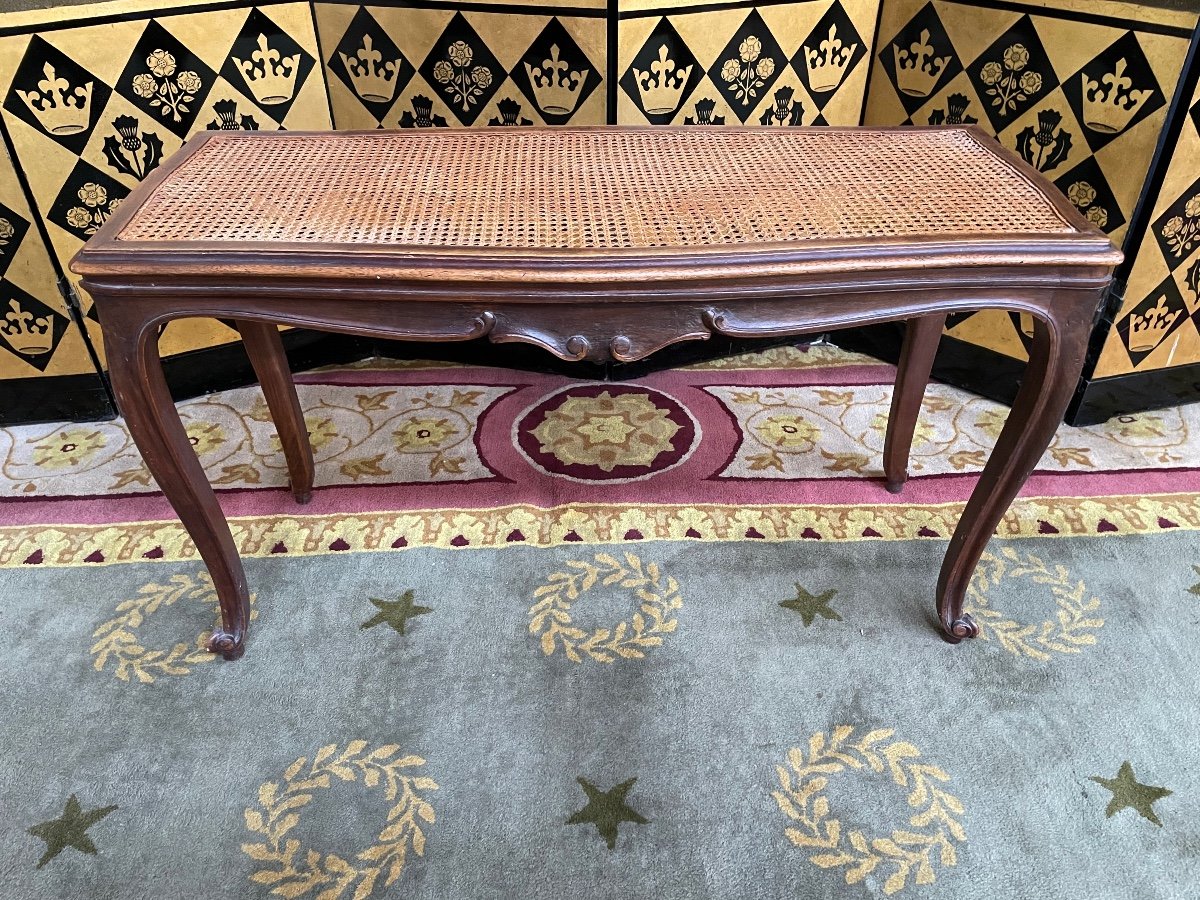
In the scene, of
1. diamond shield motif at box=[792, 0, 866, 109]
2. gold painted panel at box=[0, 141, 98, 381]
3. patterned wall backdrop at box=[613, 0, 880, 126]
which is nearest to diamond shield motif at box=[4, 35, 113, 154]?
gold painted panel at box=[0, 141, 98, 381]

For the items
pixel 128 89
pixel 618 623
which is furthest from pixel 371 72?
pixel 618 623

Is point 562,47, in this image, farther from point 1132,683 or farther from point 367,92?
point 1132,683

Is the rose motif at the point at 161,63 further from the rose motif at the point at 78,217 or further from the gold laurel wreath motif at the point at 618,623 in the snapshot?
the gold laurel wreath motif at the point at 618,623

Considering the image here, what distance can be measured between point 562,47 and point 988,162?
971 mm

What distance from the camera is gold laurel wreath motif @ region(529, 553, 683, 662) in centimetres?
150

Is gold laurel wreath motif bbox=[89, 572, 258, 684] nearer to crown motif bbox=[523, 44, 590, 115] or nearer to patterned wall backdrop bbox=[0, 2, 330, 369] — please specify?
patterned wall backdrop bbox=[0, 2, 330, 369]

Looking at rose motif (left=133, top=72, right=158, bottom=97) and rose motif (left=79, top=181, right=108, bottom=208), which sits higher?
rose motif (left=133, top=72, right=158, bottom=97)

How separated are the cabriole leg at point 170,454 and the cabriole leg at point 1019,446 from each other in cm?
120

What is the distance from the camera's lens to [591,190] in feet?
4.05

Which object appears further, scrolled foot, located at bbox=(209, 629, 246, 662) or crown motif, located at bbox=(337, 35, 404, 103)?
crown motif, located at bbox=(337, 35, 404, 103)

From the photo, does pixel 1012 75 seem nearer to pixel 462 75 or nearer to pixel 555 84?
pixel 555 84

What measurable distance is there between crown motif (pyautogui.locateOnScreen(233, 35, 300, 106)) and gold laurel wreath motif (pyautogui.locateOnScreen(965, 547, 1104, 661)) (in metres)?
1.81

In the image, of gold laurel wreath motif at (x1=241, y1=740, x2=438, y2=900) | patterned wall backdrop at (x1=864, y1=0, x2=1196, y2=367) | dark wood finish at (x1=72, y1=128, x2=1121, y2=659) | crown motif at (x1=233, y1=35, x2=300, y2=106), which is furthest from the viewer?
crown motif at (x1=233, y1=35, x2=300, y2=106)

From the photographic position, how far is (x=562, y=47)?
1.86 meters
